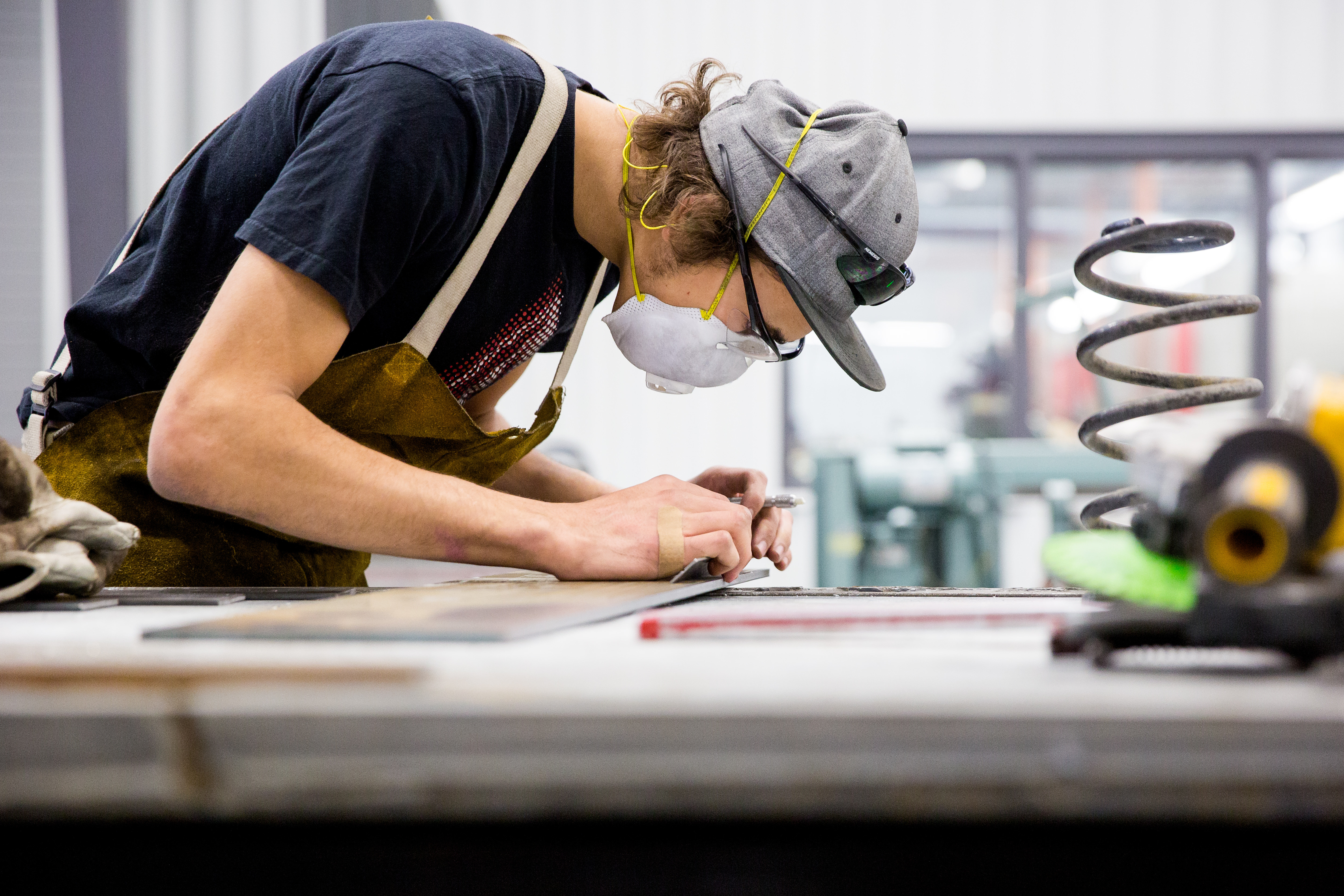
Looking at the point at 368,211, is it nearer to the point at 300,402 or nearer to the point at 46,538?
the point at 300,402

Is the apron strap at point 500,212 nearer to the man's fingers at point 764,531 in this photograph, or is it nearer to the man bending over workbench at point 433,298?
the man bending over workbench at point 433,298

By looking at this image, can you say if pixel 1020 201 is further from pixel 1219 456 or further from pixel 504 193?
pixel 1219 456

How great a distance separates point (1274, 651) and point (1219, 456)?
0.30 feet

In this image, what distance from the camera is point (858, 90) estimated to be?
4.12m

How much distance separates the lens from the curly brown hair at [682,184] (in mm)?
1095

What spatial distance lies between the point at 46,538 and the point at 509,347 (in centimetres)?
62

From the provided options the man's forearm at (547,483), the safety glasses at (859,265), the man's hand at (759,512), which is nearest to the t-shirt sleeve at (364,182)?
the safety glasses at (859,265)

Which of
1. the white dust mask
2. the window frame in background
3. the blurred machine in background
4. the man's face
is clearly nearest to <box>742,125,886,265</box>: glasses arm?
the man's face

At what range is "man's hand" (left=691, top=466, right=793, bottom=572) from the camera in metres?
1.13

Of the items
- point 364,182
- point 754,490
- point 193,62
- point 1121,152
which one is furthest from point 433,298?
point 1121,152

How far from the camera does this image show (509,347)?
124 cm

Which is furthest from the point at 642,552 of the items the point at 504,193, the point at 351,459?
the point at 504,193

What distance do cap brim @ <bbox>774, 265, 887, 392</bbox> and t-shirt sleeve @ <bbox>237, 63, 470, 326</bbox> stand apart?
44 centimetres

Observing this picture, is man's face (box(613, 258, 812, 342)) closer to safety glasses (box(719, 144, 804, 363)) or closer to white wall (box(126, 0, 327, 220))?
safety glasses (box(719, 144, 804, 363))
